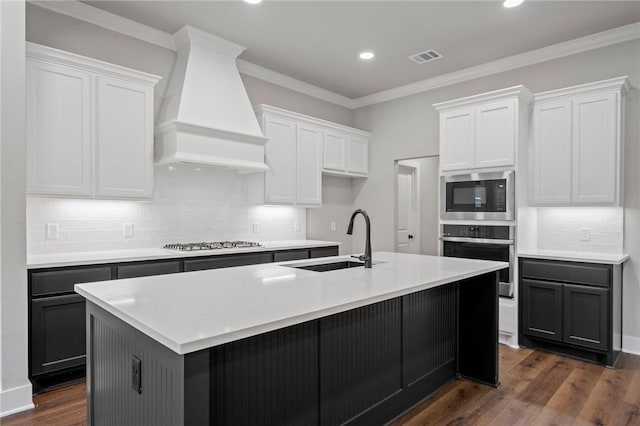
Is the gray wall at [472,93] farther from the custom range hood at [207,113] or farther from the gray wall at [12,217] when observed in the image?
the gray wall at [12,217]

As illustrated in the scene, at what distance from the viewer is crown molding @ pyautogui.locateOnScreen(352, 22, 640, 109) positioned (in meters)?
3.72

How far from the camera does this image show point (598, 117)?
3604mm

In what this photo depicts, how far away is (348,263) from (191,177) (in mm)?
2121

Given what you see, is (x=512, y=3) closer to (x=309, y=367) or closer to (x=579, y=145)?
(x=579, y=145)

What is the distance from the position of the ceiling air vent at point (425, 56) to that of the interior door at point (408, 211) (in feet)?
5.52

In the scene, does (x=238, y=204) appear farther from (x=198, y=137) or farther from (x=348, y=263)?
(x=348, y=263)

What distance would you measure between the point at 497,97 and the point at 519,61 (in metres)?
0.75

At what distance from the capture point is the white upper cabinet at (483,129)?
3887 millimetres

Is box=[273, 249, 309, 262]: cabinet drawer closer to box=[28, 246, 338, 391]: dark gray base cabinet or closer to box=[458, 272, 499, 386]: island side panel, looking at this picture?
box=[28, 246, 338, 391]: dark gray base cabinet

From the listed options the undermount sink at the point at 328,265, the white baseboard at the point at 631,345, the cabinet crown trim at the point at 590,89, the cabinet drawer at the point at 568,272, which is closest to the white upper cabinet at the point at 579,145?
the cabinet crown trim at the point at 590,89

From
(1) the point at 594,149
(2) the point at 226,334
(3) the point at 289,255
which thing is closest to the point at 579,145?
(1) the point at 594,149

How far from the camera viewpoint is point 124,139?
337 centimetres

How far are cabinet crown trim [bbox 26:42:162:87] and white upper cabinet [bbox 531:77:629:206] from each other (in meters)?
3.78

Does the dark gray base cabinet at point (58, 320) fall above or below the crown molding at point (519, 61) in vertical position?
below
